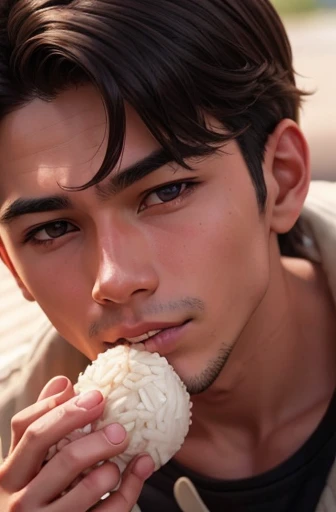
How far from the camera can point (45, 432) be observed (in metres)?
1.40

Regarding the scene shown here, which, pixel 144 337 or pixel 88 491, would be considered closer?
pixel 88 491

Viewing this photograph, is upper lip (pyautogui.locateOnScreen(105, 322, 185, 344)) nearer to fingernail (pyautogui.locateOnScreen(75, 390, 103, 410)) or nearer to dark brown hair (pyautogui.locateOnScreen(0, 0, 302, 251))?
fingernail (pyautogui.locateOnScreen(75, 390, 103, 410))

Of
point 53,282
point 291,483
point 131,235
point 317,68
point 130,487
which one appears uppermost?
point 131,235

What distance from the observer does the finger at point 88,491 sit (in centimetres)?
141

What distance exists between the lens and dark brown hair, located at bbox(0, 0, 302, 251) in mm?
1514

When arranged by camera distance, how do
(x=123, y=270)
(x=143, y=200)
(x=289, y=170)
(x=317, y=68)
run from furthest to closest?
(x=317, y=68), (x=289, y=170), (x=143, y=200), (x=123, y=270)

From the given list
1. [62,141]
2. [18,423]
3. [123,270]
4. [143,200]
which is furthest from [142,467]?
[62,141]

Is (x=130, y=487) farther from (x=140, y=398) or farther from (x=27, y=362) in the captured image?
(x=27, y=362)

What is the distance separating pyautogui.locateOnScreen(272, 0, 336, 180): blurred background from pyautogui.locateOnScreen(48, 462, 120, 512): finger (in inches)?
82.4

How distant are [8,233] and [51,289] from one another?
0.54 feet

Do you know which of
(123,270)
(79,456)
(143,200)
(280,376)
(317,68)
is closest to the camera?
(79,456)

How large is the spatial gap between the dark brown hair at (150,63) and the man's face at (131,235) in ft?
A: 0.12

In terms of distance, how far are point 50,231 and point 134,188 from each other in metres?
0.24

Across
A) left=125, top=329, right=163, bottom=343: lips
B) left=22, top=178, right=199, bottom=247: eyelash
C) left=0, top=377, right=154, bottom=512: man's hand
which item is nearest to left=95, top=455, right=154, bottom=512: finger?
left=0, top=377, right=154, bottom=512: man's hand
